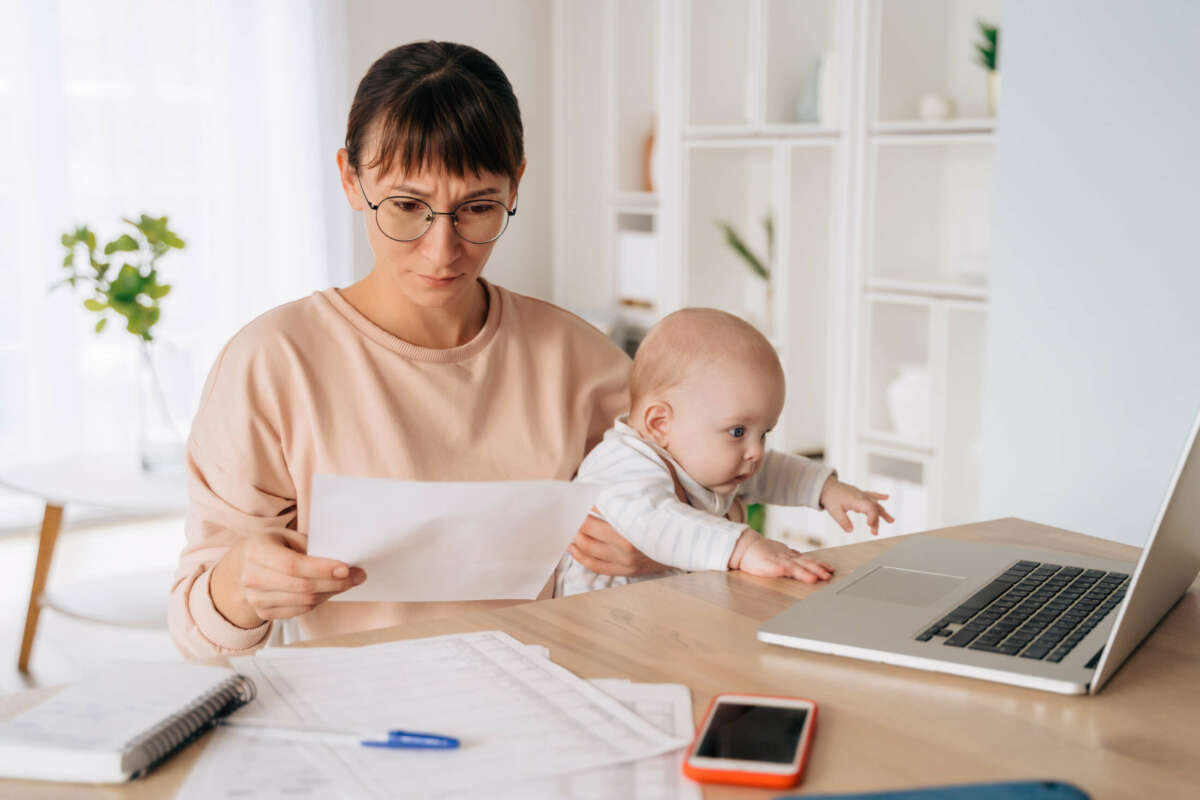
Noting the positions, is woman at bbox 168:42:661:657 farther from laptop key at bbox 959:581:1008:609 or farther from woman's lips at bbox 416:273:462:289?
laptop key at bbox 959:581:1008:609

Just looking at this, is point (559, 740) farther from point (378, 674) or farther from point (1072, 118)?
point (1072, 118)

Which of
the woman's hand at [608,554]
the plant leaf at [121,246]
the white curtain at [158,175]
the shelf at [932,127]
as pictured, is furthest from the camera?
the white curtain at [158,175]

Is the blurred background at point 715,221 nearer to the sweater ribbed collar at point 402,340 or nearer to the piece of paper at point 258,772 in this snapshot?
the sweater ribbed collar at point 402,340

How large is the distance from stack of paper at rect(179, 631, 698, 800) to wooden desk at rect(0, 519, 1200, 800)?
0.09 ft

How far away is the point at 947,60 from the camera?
340 centimetres

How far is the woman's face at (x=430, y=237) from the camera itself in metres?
1.37

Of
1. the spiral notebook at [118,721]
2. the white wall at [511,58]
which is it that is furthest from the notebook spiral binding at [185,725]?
the white wall at [511,58]

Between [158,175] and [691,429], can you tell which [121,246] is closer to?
[158,175]

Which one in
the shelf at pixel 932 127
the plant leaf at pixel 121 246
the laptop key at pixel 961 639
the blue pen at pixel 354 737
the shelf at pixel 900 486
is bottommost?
the shelf at pixel 900 486

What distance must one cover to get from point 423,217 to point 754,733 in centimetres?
81

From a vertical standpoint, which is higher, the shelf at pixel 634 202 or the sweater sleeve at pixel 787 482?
the shelf at pixel 634 202

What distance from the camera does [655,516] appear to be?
1.29m

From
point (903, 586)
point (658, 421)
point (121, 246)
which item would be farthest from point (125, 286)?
point (903, 586)

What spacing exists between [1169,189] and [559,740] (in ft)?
5.15
